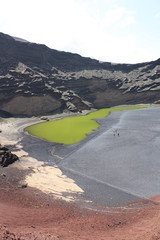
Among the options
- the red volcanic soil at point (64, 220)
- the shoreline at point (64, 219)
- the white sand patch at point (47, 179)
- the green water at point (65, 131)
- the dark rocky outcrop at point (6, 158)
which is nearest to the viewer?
the red volcanic soil at point (64, 220)

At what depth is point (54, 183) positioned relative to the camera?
4716 centimetres

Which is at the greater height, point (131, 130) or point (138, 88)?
point (138, 88)

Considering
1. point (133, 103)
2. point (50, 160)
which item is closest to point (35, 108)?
point (133, 103)

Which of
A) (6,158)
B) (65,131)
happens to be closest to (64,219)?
(6,158)

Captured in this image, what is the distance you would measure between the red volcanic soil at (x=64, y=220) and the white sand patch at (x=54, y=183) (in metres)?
2.29

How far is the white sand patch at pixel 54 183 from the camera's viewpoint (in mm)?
43203

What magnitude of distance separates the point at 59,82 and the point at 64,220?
137m

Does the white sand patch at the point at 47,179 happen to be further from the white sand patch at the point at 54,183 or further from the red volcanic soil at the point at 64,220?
the red volcanic soil at the point at 64,220

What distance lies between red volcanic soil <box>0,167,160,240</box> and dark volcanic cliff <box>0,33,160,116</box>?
95.7 m

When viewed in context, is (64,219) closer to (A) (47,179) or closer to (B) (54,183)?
(B) (54,183)

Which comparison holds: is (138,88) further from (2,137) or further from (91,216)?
(91,216)

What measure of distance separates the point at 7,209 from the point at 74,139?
46586 mm

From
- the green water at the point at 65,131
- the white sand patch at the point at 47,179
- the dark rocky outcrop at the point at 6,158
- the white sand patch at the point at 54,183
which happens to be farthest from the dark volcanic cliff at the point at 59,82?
the white sand patch at the point at 54,183

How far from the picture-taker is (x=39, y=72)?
536 feet
